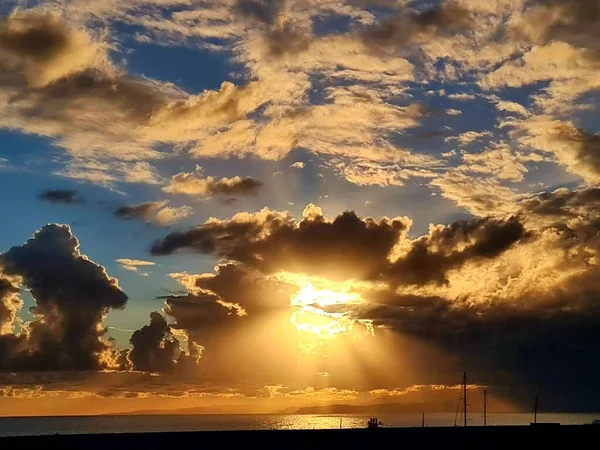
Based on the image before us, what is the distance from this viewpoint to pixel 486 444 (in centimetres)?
9869

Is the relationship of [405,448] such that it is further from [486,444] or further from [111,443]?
[111,443]

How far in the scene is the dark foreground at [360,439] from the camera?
9075cm

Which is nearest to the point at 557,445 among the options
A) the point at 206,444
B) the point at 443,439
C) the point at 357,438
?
the point at 443,439

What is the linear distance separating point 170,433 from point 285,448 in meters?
14.2

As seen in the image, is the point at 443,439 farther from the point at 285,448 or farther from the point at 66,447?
the point at 66,447

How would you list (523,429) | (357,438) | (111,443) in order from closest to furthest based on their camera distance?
(111,443)
(357,438)
(523,429)

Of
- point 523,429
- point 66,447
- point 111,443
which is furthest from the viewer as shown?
point 523,429

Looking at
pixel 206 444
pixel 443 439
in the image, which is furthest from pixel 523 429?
pixel 206 444

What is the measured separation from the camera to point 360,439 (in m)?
96.6

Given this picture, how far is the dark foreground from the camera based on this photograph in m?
90.8

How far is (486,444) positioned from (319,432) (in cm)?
2190

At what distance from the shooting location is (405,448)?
9700 centimetres

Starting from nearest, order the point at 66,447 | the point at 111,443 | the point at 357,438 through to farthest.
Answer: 1. the point at 66,447
2. the point at 111,443
3. the point at 357,438

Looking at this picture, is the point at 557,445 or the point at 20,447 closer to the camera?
the point at 20,447
